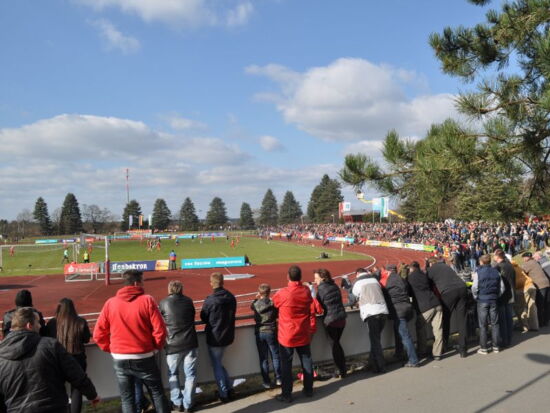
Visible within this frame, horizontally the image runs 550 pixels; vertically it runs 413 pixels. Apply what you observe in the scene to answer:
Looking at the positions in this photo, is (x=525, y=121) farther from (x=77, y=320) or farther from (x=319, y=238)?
(x=319, y=238)

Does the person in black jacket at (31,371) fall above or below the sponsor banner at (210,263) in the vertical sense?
above

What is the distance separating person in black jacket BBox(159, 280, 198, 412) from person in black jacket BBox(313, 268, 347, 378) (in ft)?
6.62

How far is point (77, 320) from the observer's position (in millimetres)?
4945

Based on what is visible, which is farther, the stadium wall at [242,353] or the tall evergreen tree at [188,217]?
the tall evergreen tree at [188,217]

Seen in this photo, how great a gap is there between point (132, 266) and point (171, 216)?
112 meters

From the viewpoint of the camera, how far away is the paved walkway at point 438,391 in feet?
16.4

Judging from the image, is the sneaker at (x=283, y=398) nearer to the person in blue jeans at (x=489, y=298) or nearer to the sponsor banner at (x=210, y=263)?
the person in blue jeans at (x=489, y=298)

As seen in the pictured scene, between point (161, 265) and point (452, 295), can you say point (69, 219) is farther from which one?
point (452, 295)

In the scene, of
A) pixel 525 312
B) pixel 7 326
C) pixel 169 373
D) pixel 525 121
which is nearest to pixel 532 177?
pixel 525 121

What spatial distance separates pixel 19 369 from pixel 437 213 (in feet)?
17.7

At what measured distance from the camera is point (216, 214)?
5571 inches

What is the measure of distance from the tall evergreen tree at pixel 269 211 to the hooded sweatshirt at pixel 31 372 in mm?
146781

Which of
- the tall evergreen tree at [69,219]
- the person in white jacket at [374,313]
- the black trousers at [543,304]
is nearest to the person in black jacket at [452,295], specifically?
the person in white jacket at [374,313]

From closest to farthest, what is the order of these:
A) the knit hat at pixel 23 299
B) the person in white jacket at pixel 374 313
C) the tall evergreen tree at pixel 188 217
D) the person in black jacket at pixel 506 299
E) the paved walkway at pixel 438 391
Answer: the knit hat at pixel 23 299 < the paved walkway at pixel 438 391 < the person in white jacket at pixel 374 313 < the person in black jacket at pixel 506 299 < the tall evergreen tree at pixel 188 217
